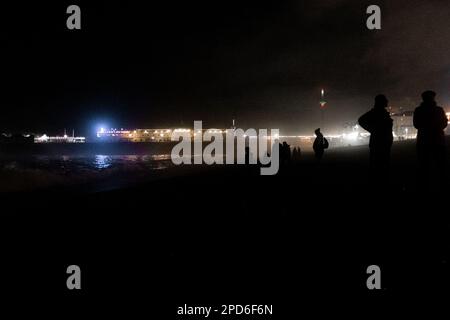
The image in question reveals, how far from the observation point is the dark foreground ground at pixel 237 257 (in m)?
3.82

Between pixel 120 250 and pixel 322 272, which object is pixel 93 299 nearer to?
pixel 120 250

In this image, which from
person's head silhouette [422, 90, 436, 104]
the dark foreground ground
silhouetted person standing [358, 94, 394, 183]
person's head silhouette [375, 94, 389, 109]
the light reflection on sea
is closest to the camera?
the dark foreground ground

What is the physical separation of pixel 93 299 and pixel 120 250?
1.68 meters

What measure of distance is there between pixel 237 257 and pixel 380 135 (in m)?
4.51

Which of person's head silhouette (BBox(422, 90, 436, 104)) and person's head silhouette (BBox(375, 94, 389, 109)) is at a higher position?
person's head silhouette (BBox(422, 90, 436, 104))

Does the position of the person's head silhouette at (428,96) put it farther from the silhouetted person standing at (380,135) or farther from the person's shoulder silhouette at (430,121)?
the silhouetted person standing at (380,135)

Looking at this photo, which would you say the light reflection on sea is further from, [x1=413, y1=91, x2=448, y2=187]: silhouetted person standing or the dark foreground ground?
[x1=413, y1=91, x2=448, y2=187]: silhouetted person standing

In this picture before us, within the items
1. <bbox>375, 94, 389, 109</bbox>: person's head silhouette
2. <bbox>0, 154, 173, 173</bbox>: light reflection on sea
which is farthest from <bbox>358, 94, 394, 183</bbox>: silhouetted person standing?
<bbox>0, 154, 173, 173</bbox>: light reflection on sea

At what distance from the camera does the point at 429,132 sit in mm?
8211

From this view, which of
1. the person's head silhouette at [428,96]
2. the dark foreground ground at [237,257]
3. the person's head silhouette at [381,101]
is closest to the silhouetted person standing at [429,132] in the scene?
the person's head silhouette at [428,96]

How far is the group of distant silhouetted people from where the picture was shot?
773cm

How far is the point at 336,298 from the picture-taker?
3.83 m

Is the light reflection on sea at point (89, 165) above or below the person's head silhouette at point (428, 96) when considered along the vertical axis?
below
